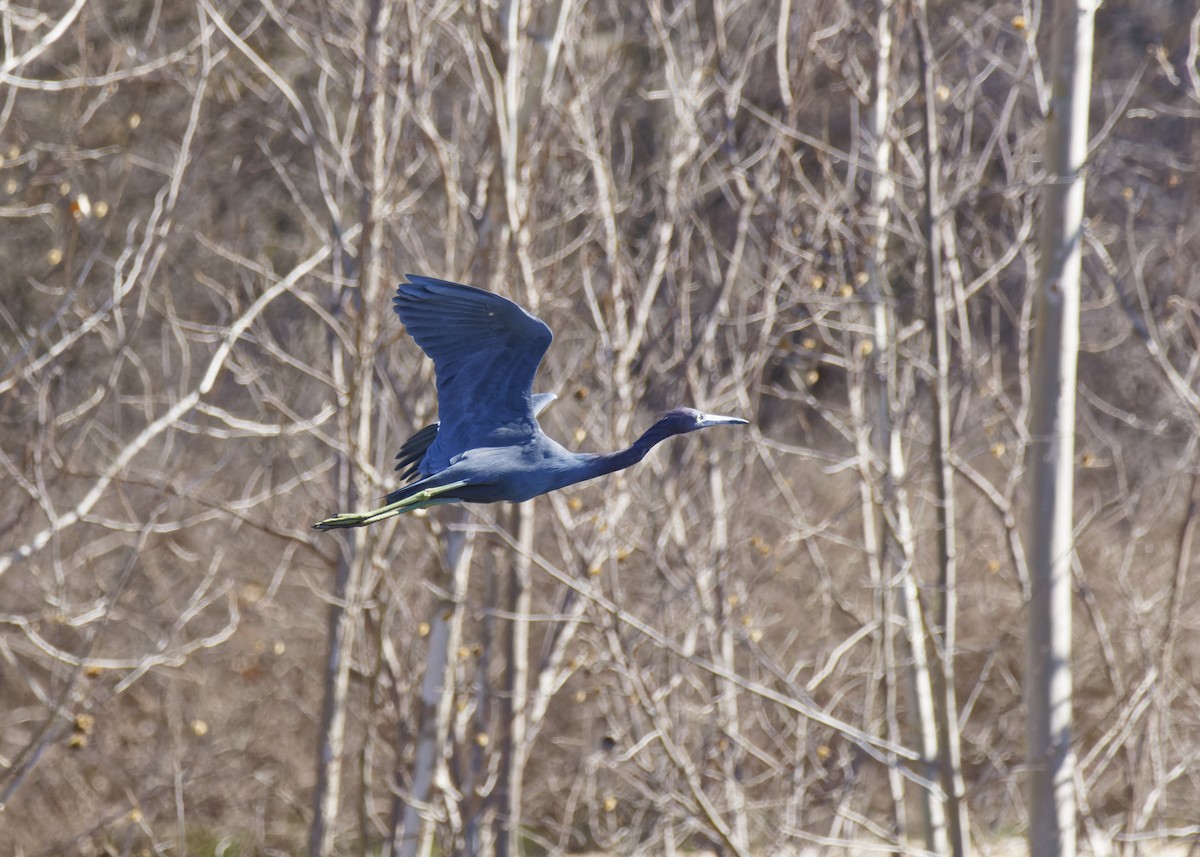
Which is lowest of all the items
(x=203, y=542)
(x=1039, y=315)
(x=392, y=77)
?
(x=203, y=542)

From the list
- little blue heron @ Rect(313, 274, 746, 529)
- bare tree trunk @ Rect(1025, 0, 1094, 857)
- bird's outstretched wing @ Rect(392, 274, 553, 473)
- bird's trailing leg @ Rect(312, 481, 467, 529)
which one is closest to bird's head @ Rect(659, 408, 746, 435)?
little blue heron @ Rect(313, 274, 746, 529)

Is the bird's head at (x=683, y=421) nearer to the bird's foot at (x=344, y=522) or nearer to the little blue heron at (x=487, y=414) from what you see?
the little blue heron at (x=487, y=414)

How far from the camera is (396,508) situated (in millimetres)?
3533

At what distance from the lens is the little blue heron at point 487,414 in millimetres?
3746

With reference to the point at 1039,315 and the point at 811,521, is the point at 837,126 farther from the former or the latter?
the point at 1039,315

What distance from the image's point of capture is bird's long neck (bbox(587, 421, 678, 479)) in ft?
12.0

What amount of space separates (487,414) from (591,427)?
3.48m

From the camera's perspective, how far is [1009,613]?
12602mm

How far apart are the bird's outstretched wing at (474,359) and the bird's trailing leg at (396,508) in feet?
0.93

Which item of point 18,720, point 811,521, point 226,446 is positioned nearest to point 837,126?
point 811,521

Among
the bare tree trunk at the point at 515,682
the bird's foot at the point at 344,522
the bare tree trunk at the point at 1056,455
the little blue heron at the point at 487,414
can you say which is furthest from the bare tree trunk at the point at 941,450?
the bird's foot at the point at 344,522

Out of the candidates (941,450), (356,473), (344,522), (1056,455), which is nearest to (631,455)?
(344,522)

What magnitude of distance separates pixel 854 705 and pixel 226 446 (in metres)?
5.48

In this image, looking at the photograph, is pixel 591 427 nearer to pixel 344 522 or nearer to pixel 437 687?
pixel 437 687
